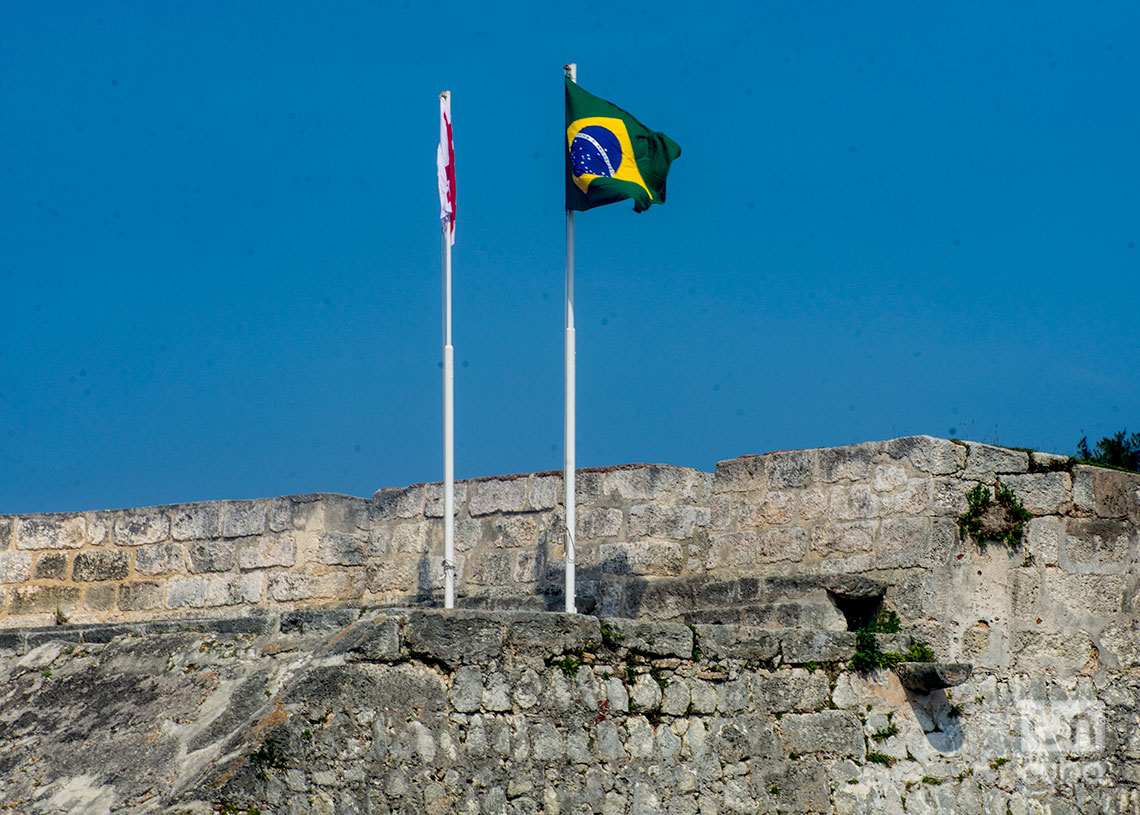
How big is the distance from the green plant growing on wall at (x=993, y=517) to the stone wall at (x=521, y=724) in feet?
2.66

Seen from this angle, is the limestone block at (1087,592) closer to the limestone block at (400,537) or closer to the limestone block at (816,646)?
the limestone block at (816,646)

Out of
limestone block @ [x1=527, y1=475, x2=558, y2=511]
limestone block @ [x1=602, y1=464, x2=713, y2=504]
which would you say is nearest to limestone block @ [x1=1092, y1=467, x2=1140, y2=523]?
limestone block @ [x1=602, y1=464, x2=713, y2=504]

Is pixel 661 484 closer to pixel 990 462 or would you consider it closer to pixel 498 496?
pixel 498 496

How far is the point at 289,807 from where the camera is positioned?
6.61 m

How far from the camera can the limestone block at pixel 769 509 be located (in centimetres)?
970

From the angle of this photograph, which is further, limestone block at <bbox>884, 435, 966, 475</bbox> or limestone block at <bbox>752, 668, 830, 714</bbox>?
limestone block at <bbox>884, 435, 966, 475</bbox>

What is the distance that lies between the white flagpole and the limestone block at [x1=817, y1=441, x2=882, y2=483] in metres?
2.29

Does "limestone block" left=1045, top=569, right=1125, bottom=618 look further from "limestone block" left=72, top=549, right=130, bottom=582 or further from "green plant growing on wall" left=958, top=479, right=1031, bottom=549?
"limestone block" left=72, top=549, right=130, bottom=582

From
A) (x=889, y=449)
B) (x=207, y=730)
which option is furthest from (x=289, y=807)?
(x=889, y=449)

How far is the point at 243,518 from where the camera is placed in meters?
10.9

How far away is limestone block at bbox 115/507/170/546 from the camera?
11.1m

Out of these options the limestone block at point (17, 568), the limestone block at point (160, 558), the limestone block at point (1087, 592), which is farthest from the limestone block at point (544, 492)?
the limestone block at point (17, 568)

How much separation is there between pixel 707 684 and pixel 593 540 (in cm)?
206

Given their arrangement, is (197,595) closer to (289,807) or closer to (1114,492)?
(289,807)
